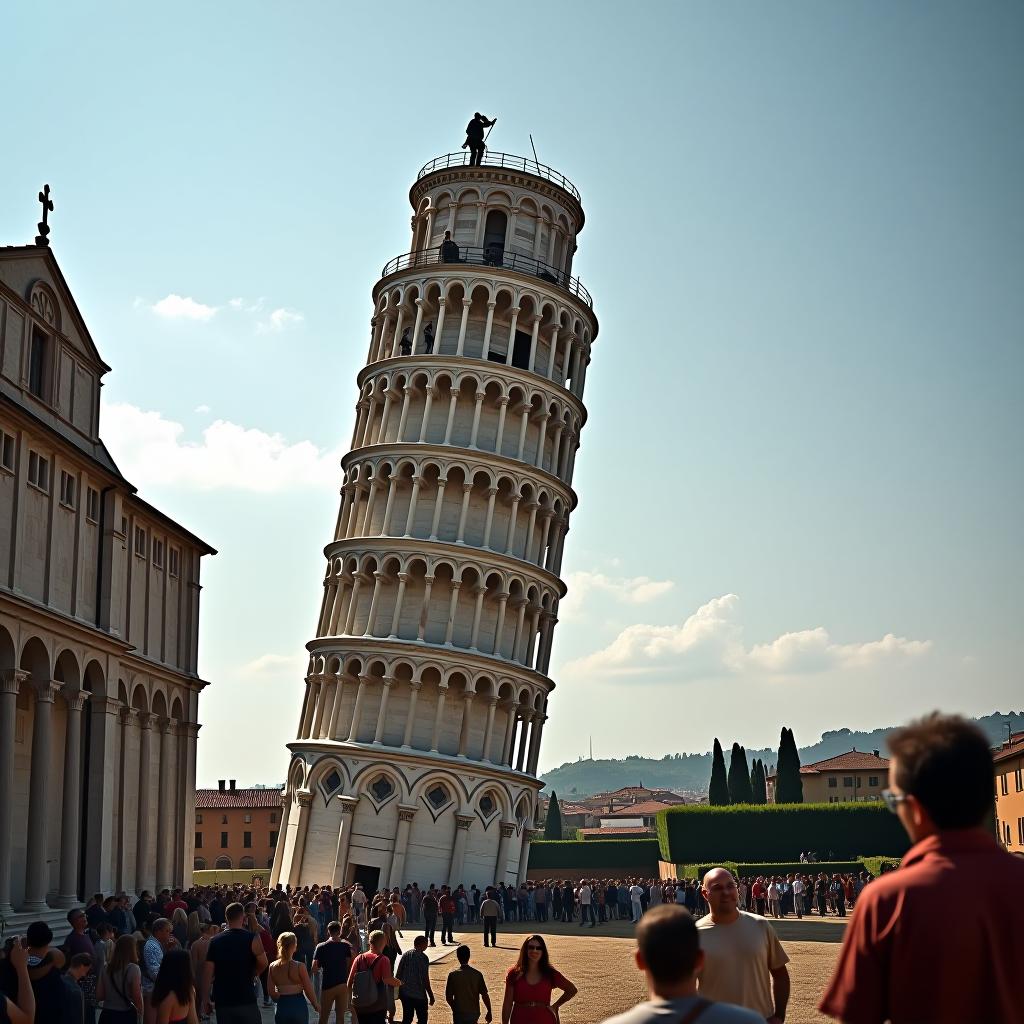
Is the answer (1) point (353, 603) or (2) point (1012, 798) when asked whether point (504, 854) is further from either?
(2) point (1012, 798)

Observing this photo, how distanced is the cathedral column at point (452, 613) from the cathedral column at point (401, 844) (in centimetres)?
688

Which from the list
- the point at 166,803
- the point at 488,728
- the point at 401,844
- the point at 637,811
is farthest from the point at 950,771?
the point at 637,811

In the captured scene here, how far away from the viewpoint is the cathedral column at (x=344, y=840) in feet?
179

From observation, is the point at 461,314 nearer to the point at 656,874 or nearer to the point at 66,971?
the point at 656,874

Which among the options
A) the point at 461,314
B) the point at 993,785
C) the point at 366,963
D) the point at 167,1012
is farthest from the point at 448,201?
the point at 993,785

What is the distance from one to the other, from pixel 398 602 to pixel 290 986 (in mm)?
44550

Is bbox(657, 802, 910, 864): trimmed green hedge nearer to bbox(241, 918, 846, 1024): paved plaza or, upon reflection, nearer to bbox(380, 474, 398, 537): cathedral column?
bbox(241, 918, 846, 1024): paved plaza

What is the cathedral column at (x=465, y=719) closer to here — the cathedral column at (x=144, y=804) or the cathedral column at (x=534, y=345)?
the cathedral column at (x=534, y=345)

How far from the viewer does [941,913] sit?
386cm

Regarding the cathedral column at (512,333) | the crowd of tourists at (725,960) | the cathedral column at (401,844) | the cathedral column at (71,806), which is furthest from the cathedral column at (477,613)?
the crowd of tourists at (725,960)

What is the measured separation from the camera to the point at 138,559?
38.4 metres

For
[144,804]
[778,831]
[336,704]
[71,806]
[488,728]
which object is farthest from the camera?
[778,831]

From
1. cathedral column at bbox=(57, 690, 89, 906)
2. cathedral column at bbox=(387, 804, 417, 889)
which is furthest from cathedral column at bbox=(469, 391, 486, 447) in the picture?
cathedral column at bbox=(57, 690, 89, 906)

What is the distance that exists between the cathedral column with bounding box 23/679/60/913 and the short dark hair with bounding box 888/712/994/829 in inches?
1122
